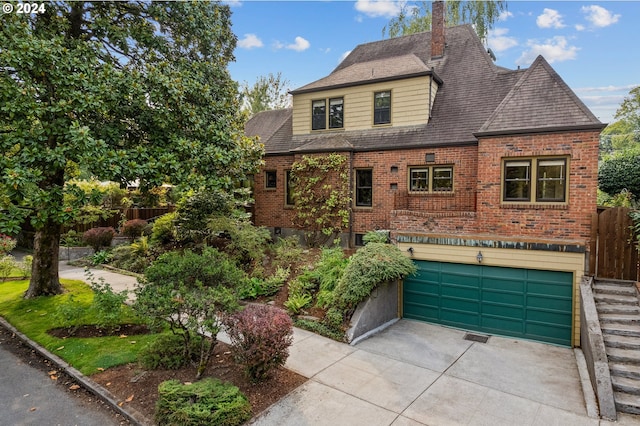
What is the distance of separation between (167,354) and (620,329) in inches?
348

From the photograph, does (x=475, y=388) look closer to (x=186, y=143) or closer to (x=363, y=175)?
(x=186, y=143)

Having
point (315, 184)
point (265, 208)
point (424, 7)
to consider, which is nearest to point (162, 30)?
point (315, 184)

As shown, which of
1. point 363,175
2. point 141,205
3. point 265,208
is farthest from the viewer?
point 141,205

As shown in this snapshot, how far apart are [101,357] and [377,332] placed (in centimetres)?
627

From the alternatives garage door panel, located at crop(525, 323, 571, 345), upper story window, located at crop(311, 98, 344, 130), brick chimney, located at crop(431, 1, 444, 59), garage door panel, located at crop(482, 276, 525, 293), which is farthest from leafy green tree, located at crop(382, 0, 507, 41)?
garage door panel, located at crop(525, 323, 571, 345)

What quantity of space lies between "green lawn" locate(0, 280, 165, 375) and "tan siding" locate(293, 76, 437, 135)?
10.3 meters

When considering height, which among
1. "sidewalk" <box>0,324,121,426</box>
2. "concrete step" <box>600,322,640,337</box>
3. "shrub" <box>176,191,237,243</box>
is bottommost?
"sidewalk" <box>0,324,121,426</box>

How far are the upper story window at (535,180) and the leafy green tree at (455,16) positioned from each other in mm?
15906

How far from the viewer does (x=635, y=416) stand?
559 cm

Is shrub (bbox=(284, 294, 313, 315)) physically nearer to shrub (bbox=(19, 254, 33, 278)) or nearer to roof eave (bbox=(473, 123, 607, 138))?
roof eave (bbox=(473, 123, 607, 138))

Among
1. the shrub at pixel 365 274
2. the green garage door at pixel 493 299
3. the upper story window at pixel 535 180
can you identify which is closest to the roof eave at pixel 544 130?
the upper story window at pixel 535 180

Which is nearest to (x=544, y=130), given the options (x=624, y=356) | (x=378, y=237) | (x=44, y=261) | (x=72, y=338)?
(x=378, y=237)

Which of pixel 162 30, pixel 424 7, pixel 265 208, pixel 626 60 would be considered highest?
pixel 424 7

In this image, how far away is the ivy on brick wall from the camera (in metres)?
13.6
